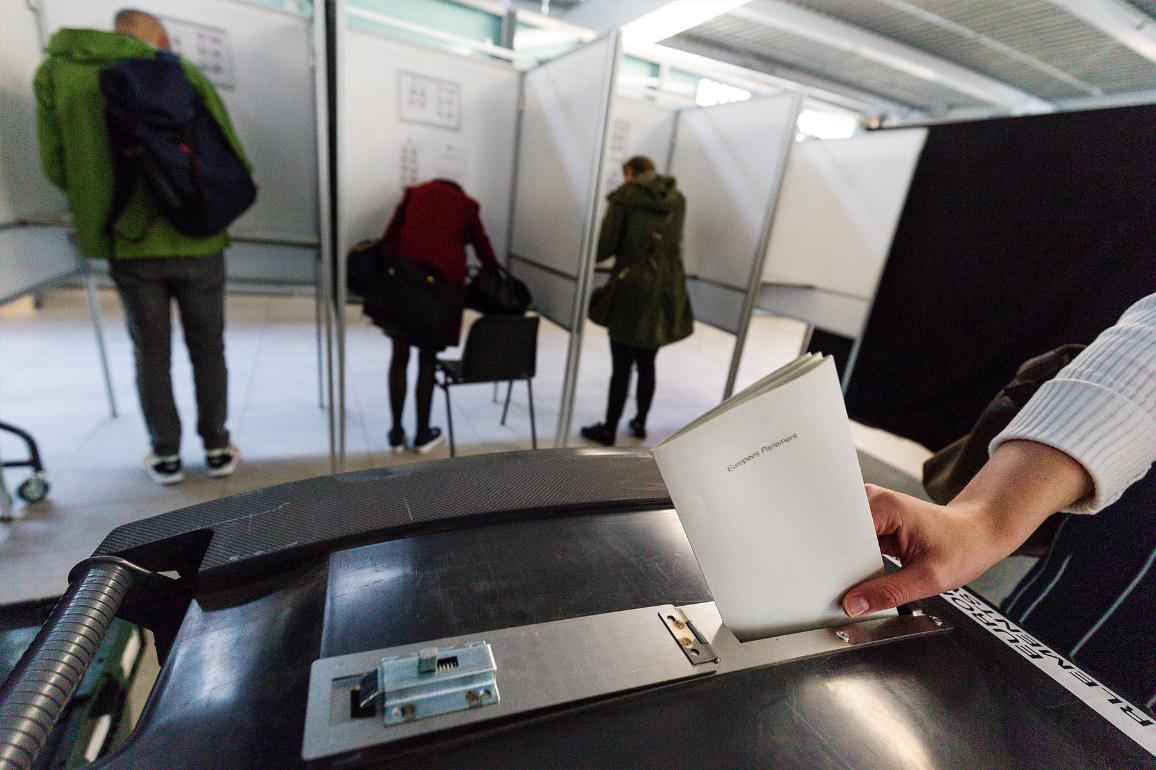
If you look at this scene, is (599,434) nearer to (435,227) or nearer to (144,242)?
(435,227)

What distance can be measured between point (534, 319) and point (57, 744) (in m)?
1.79

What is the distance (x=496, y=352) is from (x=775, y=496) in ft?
5.90

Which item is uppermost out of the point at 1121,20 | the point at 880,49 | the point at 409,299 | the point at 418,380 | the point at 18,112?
the point at 880,49

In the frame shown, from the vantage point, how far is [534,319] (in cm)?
212

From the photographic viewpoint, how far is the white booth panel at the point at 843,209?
95.2 inches

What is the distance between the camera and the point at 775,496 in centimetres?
41

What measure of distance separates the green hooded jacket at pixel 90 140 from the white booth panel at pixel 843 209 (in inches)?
99.3

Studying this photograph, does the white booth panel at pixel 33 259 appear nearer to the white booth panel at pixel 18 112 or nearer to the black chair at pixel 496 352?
the white booth panel at pixel 18 112

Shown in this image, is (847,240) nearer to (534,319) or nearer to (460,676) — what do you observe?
(534,319)

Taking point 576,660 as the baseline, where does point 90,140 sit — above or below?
above

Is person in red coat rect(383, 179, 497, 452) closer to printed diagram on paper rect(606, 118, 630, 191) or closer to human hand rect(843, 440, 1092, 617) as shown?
printed diagram on paper rect(606, 118, 630, 191)

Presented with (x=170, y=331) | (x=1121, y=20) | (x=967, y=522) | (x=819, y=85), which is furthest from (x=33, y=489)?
(x=819, y=85)

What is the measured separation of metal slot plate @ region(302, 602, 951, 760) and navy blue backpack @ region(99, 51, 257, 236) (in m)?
1.84

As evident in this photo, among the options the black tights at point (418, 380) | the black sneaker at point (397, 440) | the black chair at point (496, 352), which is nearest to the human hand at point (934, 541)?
the black chair at point (496, 352)
